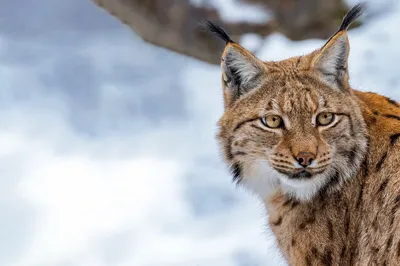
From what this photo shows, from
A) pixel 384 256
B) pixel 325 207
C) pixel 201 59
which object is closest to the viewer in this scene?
pixel 384 256

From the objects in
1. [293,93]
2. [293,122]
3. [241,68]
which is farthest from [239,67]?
[293,122]

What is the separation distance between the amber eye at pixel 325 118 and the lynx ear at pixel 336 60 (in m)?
0.20

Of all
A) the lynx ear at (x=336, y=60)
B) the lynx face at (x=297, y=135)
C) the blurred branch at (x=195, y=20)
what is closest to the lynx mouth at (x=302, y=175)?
the lynx face at (x=297, y=135)

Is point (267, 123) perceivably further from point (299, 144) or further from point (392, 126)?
point (392, 126)

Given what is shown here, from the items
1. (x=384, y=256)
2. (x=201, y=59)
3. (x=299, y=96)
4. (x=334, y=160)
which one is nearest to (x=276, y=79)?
(x=299, y=96)

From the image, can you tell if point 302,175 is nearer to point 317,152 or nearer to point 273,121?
point 317,152

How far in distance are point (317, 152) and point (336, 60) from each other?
0.54 m

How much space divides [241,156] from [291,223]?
44cm

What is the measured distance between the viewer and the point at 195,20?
21.8 ft

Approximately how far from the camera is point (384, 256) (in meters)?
4.39

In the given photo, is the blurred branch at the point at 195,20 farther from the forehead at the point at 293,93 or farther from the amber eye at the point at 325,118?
the amber eye at the point at 325,118

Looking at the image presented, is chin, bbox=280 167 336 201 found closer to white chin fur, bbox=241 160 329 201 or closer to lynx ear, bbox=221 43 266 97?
white chin fur, bbox=241 160 329 201

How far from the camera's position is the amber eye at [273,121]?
15.2ft

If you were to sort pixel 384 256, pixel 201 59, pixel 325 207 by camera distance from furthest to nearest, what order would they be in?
1. pixel 201 59
2. pixel 325 207
3. pixel 384 256
